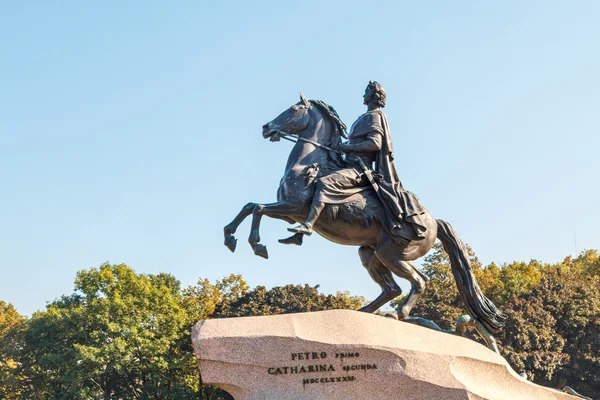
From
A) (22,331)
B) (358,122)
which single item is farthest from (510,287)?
(358,122)

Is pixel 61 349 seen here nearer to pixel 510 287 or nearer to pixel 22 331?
pixel 22 331

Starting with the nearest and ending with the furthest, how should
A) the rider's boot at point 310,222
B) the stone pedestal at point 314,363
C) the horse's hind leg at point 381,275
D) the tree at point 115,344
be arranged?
1. the stone pedestal at point 314,363
2. the rider's boot at point 310,222
3. the horse's hind leg at point 381,275
4. the tree at point 115,344

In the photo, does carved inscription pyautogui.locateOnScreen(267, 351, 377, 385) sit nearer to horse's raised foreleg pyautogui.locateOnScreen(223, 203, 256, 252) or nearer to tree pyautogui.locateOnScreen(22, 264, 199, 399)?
horse's raised foreleg pyautogui.locateOnScreen(223, 203, 256, 252)

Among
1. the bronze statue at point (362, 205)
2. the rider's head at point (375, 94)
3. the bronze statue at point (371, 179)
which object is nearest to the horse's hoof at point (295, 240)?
the bronze statue at point (362, 205)

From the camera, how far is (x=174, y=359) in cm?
3341

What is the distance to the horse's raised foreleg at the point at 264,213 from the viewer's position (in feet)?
38.4

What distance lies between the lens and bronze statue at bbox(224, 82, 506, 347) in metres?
12.0

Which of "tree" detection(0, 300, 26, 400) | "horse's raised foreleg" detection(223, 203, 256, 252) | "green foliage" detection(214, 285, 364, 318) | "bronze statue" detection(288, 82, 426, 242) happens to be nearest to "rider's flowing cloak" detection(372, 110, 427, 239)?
"bronze statue" detection(288, 82, 426, 242)

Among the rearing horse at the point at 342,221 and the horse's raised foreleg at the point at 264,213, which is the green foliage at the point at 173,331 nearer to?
the rearing horse at the point at 342,221

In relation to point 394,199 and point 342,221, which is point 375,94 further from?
point 342,221

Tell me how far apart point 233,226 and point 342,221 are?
5.13ft

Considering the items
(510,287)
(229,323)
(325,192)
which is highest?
(510,287)

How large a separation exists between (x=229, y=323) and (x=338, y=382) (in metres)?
1.53

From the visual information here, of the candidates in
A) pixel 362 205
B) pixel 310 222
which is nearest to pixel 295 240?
pixel 310 222
